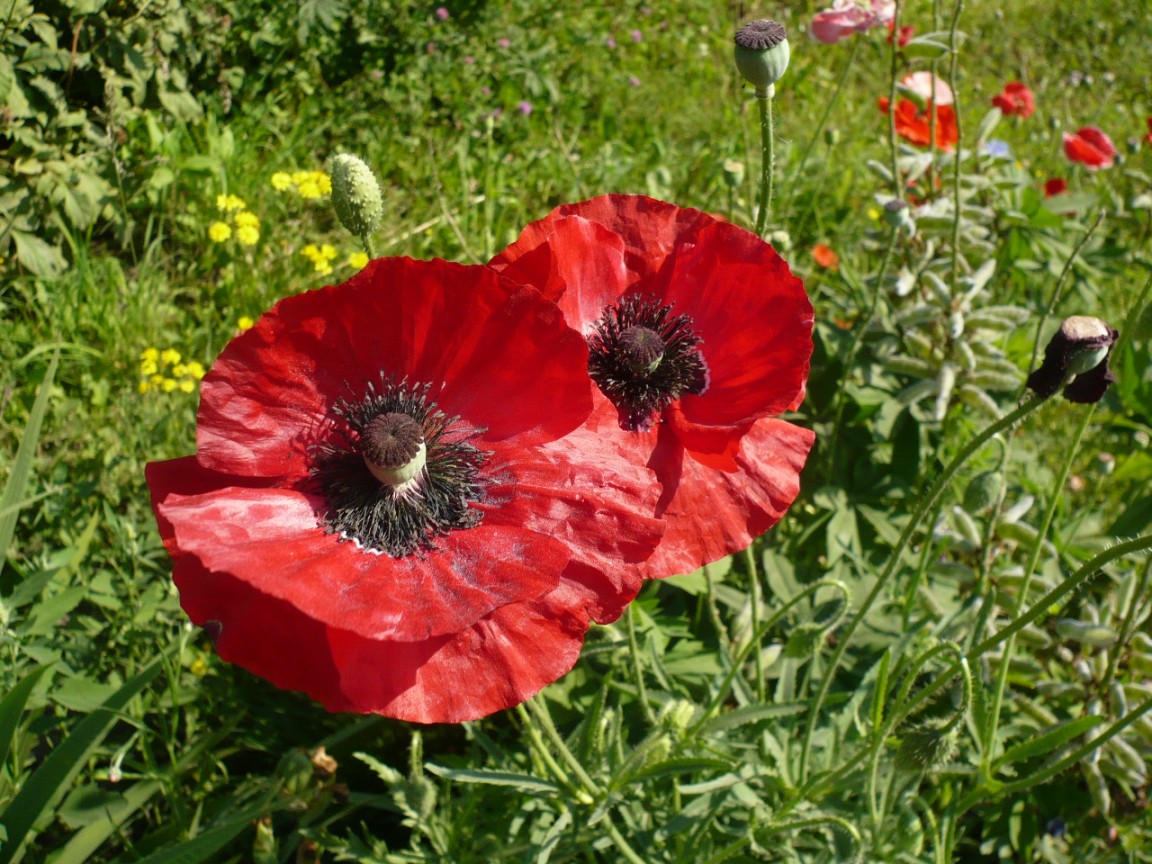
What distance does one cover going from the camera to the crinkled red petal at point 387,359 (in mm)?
1099

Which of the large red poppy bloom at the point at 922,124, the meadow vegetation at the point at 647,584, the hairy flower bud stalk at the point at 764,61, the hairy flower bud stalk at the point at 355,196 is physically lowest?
the meadow vegetation at the point at 647,584

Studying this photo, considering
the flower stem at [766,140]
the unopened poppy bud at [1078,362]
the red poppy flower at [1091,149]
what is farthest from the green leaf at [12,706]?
the red poppy flower at [1091,149]

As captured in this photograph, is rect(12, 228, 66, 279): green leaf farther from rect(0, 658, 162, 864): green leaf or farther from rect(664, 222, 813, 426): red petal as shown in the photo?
rect(664, 222, 813, 426): red petal

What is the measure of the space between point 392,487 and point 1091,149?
2.83 m

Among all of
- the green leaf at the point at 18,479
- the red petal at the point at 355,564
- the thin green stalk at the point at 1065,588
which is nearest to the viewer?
the red petal at the point at 355,564

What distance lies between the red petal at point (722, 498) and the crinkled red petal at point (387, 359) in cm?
20

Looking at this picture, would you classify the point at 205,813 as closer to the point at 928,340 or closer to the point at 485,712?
the point at 485,712

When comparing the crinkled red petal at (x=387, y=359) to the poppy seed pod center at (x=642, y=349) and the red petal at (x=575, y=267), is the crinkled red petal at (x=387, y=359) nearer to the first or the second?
the red petal at (x=575, y=267)

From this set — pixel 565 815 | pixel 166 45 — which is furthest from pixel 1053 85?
pixel 565 815

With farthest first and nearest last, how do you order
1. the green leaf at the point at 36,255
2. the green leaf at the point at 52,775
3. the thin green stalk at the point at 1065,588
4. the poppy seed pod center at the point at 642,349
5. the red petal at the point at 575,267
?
the green leaf at the point at 36,255
the green leaf at the point at 52,775
the poppy seed pod center at the point at 642,349
the red petal at the point at 575,267
the thin green stalk at the point at 1065,588

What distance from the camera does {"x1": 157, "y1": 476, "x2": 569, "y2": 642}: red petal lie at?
0.95 m

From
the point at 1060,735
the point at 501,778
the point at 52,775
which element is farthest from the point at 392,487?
the point at 1060,735

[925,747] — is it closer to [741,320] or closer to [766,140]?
[741,320]

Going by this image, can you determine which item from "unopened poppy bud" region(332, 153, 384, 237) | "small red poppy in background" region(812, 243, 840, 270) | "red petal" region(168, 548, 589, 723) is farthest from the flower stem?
"small red poppy in background" region(812, 243, 840, 270)
